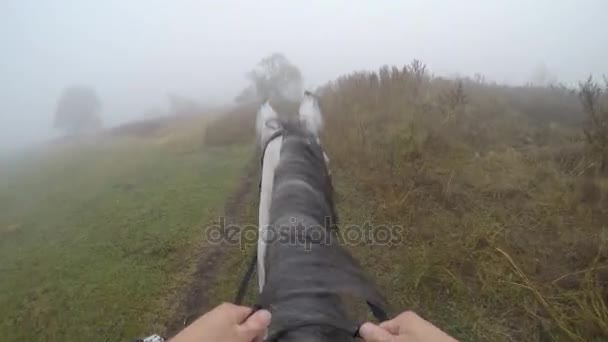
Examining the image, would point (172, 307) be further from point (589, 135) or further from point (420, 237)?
point (589, 135)

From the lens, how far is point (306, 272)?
125 cm

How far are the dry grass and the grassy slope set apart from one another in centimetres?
359

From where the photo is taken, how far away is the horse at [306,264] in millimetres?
1022

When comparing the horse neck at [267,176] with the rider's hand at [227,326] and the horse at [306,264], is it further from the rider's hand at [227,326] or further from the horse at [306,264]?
the rider's hand at [227,326]

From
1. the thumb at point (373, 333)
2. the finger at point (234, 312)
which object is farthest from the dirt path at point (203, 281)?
the thumb at point (373, 333)

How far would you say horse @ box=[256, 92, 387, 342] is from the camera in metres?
1.02

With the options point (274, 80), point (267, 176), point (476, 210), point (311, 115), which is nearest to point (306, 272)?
point (267, 176)

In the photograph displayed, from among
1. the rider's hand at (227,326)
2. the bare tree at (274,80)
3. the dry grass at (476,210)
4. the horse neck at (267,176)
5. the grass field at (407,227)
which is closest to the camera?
the rider's hand at (227,326)

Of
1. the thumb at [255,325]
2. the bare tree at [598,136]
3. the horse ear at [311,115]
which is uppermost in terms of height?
the horse ear at [311,115]

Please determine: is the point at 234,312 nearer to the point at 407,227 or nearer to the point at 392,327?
the point at 392,327

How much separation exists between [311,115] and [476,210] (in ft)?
15.4

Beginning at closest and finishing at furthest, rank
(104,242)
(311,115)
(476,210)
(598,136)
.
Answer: (311,115) < (598,136) < (476,210) < (104,242)

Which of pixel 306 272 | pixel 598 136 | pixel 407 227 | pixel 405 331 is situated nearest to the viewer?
pixel 405 331

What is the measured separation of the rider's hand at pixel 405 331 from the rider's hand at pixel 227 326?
0.99 feet
